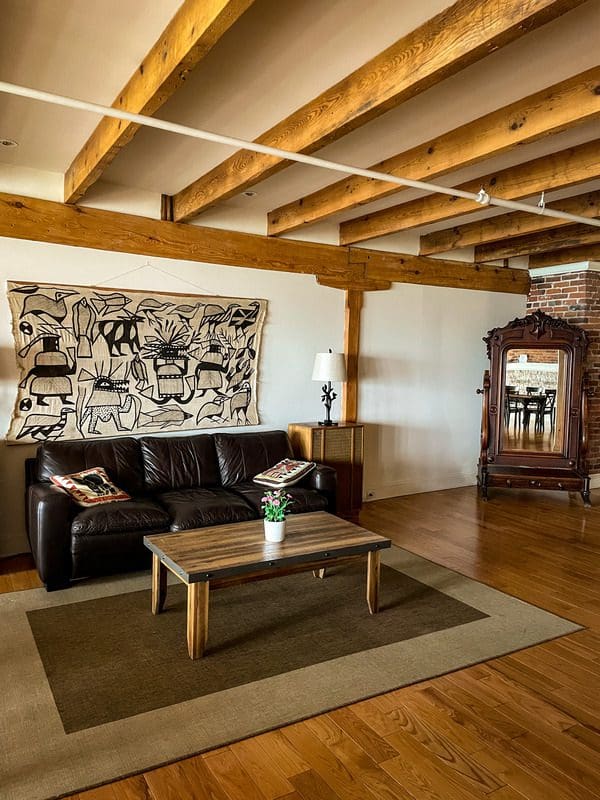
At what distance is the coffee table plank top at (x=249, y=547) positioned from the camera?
2932mm

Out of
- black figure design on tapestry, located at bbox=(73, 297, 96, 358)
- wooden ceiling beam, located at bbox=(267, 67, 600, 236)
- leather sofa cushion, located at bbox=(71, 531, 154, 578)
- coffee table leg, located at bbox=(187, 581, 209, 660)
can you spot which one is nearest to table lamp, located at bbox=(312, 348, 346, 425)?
wooden ceiling beam, located at bbox=(267, 67, 600, 236)

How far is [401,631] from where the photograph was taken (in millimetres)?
3199

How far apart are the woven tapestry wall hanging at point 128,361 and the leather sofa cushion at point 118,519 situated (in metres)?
0.95

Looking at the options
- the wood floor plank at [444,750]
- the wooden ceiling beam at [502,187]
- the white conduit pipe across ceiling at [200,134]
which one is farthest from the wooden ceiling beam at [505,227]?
the wood floor plank at [444,750]

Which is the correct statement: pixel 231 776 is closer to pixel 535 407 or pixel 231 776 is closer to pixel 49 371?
pixel 49 371

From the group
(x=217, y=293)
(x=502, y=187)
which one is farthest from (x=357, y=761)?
(x=217, y=293)

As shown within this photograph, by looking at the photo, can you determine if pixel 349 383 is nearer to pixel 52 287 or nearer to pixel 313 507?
pixel 313 507

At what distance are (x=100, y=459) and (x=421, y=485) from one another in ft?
11.5

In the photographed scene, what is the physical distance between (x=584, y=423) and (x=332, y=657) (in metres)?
4.30

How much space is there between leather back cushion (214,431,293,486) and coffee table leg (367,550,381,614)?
170 cm

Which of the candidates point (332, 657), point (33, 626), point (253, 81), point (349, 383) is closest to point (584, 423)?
point (349, 383)

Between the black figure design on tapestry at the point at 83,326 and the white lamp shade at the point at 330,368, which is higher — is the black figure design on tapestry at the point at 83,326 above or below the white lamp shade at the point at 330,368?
above

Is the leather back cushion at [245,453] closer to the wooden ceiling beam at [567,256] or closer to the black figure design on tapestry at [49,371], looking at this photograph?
the black figure design on tapestry at [49,371]

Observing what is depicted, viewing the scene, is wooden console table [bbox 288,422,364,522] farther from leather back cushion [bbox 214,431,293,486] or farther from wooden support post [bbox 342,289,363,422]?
wooden support post [bbox 342,289,363,422]
